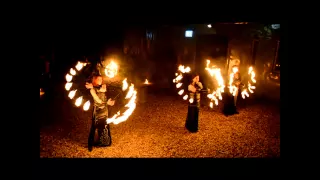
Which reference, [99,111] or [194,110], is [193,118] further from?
[99,111]

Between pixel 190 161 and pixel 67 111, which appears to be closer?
pixel 190 161

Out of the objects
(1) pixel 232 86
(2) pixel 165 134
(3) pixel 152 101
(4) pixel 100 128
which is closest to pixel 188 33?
(3) pixel 152 101

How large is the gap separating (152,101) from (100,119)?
6614mm

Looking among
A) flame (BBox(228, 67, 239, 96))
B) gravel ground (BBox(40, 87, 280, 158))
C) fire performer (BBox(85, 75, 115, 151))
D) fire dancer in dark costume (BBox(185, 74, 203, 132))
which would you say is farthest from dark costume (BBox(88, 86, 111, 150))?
flame (BBox(228, 67, 239, 96))

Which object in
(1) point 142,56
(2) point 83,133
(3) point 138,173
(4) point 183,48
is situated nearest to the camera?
(3) point 138,173

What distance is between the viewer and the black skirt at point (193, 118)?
31.7ft

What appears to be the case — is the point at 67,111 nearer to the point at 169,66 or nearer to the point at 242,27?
the point at 169,66

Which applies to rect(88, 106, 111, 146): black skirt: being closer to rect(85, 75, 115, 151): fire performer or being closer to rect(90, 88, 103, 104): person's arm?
rect(85, 75, 115, 151): fire performer

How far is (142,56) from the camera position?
57.1ft

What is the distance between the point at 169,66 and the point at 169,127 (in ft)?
30.3

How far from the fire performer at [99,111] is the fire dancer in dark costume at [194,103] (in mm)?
3036

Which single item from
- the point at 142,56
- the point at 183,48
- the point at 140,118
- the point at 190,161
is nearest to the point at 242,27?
the point at 183,48

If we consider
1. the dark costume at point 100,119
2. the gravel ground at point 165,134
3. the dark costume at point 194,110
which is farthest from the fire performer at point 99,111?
the dark costume at point 194,110

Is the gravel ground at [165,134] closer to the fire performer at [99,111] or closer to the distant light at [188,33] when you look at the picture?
the fire performer at [99,111]
